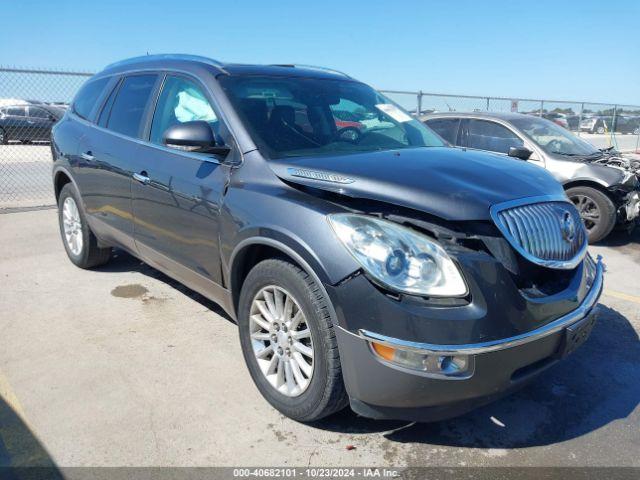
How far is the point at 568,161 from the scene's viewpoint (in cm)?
697

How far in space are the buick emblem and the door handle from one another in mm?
2692

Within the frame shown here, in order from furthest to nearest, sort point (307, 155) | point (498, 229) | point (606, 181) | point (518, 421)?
point (606, 181), point (307, 155), point (518, 421), point (498, 229)

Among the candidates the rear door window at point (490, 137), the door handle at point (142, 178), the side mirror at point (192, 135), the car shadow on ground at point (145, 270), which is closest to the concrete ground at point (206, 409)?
the car shadow on ground at point (145, 270)

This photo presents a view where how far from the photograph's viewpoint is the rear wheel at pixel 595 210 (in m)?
6.71

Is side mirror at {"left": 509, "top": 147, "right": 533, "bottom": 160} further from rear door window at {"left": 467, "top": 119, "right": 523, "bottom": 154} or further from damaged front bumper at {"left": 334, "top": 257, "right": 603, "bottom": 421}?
rear door window at {"left": 467, "top": 119, "right": 523, "bottom": 154}

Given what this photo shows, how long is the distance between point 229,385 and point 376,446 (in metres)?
1.02

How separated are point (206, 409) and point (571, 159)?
5957mm

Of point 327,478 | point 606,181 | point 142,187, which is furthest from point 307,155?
point 606,181

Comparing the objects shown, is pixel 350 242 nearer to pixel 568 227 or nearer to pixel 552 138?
pixel 568 227

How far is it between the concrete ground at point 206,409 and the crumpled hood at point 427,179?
1.21 meters

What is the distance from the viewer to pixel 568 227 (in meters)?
2.80

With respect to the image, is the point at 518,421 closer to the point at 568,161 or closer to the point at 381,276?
the point at 381,276

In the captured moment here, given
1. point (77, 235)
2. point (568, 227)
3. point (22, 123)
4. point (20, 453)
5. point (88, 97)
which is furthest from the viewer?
point (22, 123)

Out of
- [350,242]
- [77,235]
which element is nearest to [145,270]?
[77,235]
